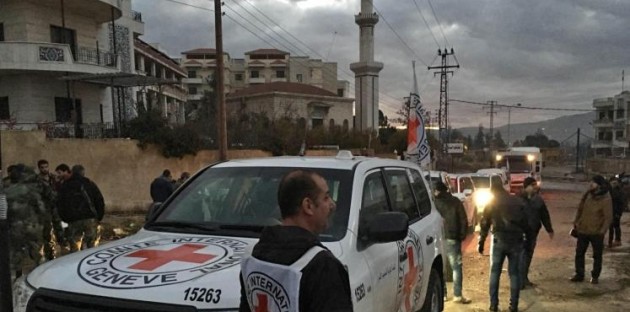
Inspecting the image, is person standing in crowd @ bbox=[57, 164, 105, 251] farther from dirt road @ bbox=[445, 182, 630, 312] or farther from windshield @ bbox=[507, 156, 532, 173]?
windshield @ bbox=[507, 156, 532, 173]

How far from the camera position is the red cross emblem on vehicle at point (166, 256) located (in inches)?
103

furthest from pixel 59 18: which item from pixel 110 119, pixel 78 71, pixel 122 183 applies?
pixel 122 183

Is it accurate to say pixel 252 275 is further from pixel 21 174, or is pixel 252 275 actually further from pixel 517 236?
pixel 21 174

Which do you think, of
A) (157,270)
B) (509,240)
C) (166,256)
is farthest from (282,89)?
(157,270)

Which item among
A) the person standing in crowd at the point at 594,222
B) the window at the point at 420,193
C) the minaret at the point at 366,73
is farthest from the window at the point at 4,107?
the minaret at the point at 366,73

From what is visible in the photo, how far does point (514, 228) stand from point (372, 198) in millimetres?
3210

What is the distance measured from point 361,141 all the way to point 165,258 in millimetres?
37315

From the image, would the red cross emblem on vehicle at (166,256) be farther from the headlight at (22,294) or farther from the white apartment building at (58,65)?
the white apartment building at (58,65)

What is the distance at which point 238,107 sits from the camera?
51562 millimetres

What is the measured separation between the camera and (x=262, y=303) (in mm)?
1707

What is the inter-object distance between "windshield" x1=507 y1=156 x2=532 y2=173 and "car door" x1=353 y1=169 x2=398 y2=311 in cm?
2810

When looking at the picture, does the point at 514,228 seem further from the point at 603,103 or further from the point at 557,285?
the point at 603,103

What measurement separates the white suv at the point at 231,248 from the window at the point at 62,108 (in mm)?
23106

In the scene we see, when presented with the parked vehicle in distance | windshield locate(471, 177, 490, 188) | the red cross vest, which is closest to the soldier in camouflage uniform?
the red cross vest
